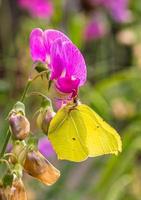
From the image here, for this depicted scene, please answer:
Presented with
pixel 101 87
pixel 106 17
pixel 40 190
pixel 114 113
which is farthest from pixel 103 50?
pixel 40 190

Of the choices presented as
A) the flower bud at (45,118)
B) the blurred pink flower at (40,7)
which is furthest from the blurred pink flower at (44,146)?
the blurred pink flower at (40,7)

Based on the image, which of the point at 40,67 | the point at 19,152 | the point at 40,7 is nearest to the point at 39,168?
the point at 19,152

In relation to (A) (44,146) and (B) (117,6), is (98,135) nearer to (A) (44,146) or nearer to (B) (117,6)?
(A) (44,146)

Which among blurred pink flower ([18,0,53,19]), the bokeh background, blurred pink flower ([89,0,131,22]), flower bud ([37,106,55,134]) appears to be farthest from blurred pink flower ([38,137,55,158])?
blurred pink flower ([89,0,131,22])

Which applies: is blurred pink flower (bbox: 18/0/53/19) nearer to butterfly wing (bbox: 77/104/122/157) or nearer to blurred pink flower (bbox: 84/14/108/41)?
blurred pink flower (bbox: 84/14/108/41)

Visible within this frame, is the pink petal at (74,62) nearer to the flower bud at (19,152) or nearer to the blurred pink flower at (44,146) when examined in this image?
the flower bud at (19,152)

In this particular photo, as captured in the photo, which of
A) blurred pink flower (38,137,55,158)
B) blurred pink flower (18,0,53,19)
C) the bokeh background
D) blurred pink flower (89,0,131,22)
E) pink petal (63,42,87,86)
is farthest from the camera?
blurred pink flower (89,0,131,22)
